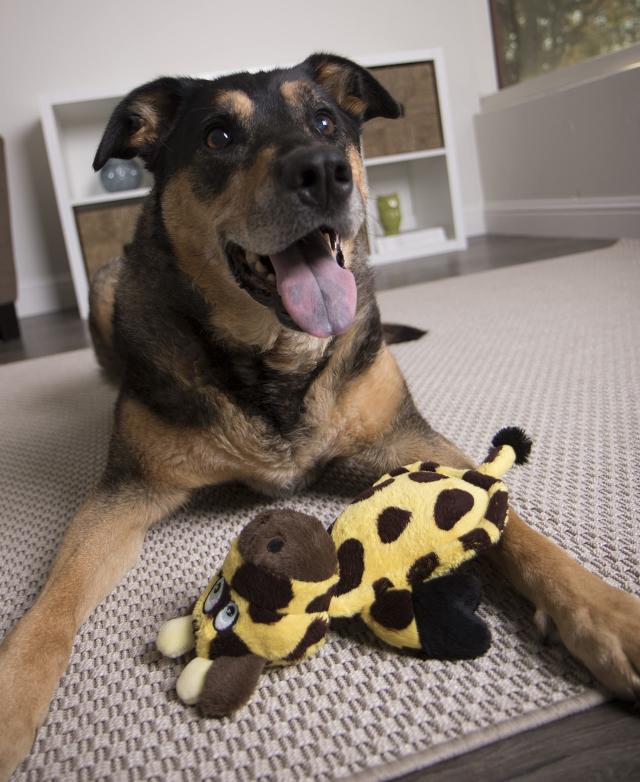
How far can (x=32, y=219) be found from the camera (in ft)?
18.5

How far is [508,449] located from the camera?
1245 millimetres

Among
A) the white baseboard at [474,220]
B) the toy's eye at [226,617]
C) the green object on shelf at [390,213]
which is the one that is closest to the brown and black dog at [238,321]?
the toy's eye at [226,617]

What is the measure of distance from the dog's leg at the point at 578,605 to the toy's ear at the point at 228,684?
0.40m

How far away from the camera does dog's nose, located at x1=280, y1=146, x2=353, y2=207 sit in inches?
48.1

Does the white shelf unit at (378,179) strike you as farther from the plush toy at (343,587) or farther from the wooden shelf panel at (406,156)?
the plush toy at (343,587)

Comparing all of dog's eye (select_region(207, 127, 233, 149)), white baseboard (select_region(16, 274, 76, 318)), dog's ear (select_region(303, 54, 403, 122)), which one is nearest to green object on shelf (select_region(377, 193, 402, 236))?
white baseboard (select_region(16, 274, 76, 318))

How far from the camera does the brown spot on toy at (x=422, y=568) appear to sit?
3.34ft

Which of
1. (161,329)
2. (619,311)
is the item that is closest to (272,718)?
(161,329)

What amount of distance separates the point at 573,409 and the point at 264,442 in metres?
0.86

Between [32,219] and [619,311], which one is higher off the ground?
[32,219]

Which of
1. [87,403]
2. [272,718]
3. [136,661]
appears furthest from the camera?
[87,403]

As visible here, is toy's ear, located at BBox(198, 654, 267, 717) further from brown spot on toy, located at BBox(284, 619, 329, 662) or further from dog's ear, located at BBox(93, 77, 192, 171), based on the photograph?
dog's ear, located at BBox(93, 77, 192, 171)

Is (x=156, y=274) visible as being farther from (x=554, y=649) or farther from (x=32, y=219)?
(x=32, y=219)

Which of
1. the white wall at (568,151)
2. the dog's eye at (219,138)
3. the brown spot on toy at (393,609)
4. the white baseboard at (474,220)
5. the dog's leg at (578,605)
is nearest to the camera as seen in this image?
the dog's leg at (578,605)
